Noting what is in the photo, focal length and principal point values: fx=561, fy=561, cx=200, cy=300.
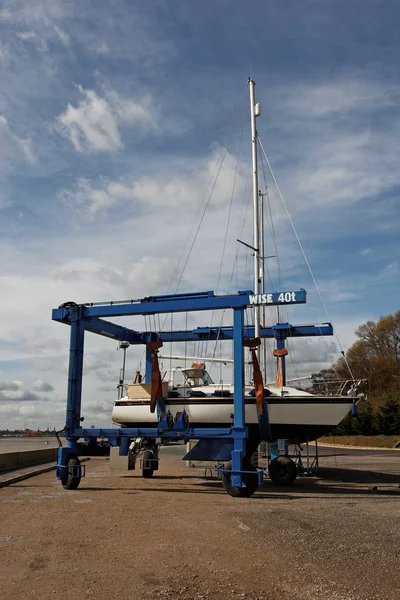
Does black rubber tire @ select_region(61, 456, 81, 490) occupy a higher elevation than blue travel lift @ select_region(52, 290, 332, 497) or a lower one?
lower

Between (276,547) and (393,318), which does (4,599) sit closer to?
(276,547)

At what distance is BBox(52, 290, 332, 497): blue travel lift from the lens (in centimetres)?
1380

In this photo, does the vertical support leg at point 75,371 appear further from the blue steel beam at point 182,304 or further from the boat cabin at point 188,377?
the boat cabin at point 188,377

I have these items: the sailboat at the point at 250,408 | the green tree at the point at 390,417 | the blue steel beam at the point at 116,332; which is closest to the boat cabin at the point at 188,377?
the sailboat at the point at 250,408

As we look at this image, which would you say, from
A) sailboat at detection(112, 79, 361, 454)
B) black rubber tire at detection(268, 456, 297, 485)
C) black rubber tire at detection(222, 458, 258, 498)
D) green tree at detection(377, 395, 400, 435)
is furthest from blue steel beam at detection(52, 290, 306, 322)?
green tree at detection(377, 395, 400, 435)

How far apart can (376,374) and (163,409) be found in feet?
164

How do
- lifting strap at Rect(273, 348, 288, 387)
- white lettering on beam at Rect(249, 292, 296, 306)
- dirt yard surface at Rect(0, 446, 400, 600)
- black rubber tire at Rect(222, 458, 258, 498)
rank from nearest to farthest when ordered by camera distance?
dirt yard surface at Rect(0, 446, 400, 600), black rubber tire at Rect(222, 458, 258, 498), white lettering on beam at Rect(249, 292, 296, 306), lifting strap at Rect(273, 348, 288, 387)

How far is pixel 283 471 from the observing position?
16641mm

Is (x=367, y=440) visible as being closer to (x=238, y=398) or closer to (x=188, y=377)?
(x=188, y=377)

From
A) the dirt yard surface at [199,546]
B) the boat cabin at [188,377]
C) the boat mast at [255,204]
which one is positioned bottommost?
the dirt yard surface at [199,546]

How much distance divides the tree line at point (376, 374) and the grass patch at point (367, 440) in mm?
1171

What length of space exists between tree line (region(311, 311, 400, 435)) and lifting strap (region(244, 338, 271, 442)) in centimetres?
2592

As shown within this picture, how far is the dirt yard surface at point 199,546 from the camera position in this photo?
546 cm

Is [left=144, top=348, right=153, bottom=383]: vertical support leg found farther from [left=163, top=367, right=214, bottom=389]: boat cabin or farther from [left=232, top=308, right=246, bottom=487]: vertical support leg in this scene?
[left=232, top=308, right=246, bottom=487]: vertical support leg
